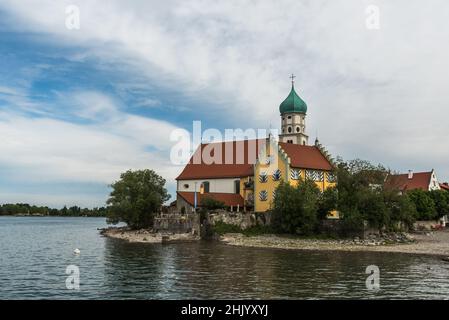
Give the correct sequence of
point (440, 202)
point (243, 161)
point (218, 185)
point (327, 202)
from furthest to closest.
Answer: point (440, 202) → point (243, 161) → point (218, 185) → point (327, 202)

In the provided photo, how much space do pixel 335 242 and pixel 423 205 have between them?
33.3m

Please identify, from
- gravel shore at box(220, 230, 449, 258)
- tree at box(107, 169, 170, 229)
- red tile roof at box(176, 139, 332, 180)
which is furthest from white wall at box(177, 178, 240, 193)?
gravel shore at box(220, 230, 449, 258)

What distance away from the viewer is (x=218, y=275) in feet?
106

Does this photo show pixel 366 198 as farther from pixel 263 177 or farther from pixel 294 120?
pixel 294 120

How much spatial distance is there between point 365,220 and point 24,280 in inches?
1747

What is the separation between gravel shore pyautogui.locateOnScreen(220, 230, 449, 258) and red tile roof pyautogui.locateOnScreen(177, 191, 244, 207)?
30.7ft

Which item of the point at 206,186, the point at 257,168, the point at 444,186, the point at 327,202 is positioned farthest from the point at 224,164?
the point at 444,186

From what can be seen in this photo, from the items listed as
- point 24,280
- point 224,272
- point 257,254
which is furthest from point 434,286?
point 24,280

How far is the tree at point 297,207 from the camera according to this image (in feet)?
201

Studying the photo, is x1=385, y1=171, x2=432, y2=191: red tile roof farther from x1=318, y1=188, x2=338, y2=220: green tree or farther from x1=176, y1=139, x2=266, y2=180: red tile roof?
x1=318, y1=188, x2=338, y2=220: green tree

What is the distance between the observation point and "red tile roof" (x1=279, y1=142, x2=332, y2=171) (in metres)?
69.0

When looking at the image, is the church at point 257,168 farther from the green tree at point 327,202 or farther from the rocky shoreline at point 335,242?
the rocky shoreline at point 335,242
